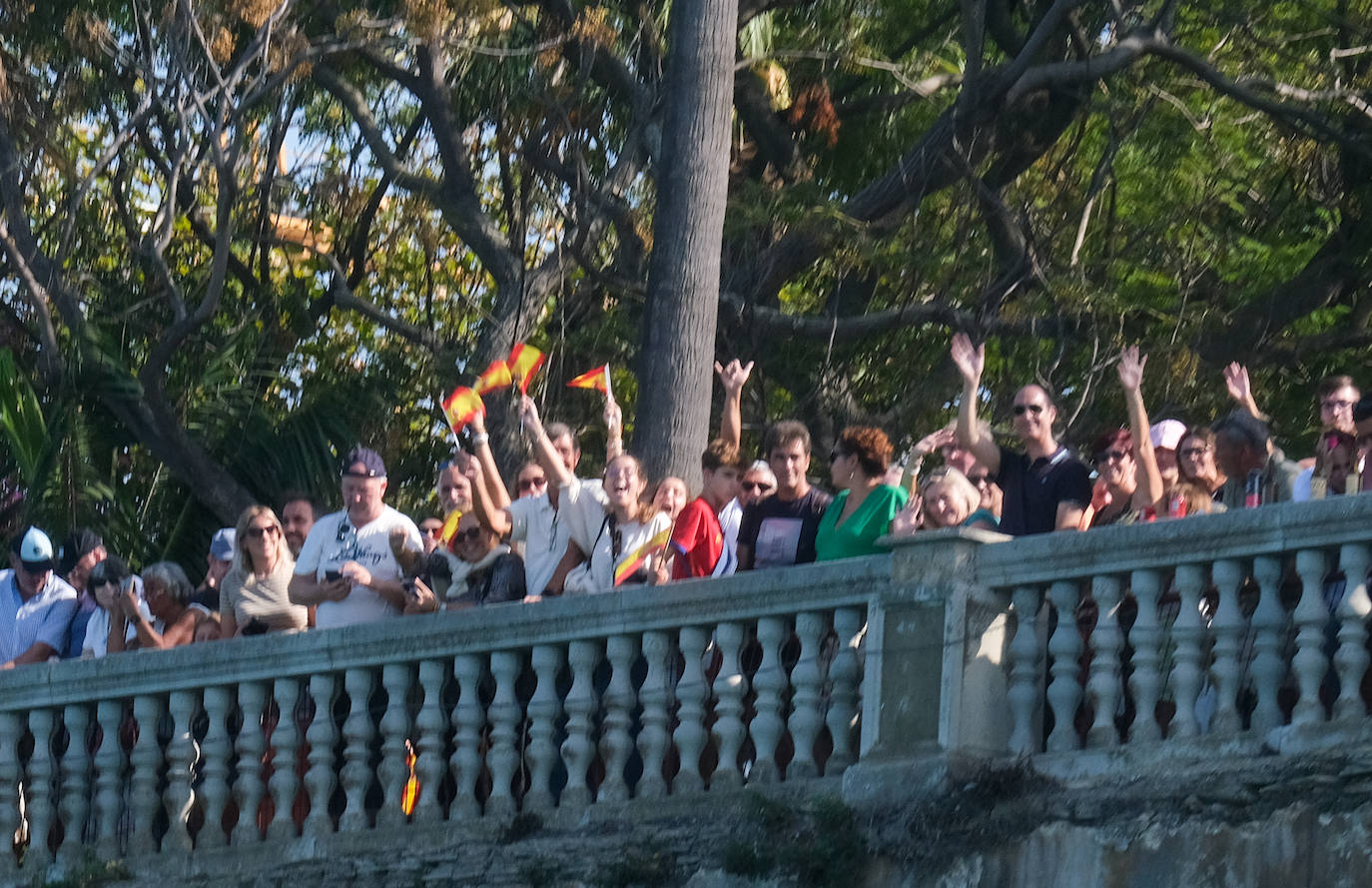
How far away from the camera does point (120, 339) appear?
17.7m

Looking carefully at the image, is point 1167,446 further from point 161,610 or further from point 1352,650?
point 161,610

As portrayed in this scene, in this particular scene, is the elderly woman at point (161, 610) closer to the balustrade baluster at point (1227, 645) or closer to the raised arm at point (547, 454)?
the raised arm at point (547, 454)

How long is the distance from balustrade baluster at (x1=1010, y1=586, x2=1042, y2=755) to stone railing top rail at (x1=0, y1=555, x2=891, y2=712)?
56 cm

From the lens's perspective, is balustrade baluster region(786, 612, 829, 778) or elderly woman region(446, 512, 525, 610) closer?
balustrade baluster region(786, 612, 829, 778)

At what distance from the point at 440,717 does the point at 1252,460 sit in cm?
342

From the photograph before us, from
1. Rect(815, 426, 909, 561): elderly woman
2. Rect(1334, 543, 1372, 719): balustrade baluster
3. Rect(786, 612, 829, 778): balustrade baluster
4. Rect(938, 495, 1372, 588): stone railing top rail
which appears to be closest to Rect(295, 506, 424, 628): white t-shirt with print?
Rect(815, 426, 909, 561): elderly woman

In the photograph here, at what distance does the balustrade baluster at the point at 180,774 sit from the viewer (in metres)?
10.3

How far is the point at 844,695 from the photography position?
8.80m

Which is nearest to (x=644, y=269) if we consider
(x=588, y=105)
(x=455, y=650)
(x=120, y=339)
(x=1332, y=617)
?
(x=588, y=105)

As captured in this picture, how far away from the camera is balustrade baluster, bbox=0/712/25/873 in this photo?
10844 millimetres

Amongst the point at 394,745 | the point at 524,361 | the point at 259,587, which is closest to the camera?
the point at 394,745

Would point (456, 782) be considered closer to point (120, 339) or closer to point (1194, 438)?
point (1194, 438)

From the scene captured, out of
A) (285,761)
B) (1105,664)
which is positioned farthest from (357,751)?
(1105,664)

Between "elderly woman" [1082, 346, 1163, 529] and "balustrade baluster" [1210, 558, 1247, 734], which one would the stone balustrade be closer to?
"balustrade baluster" [1210, 558, 1247, 734]
